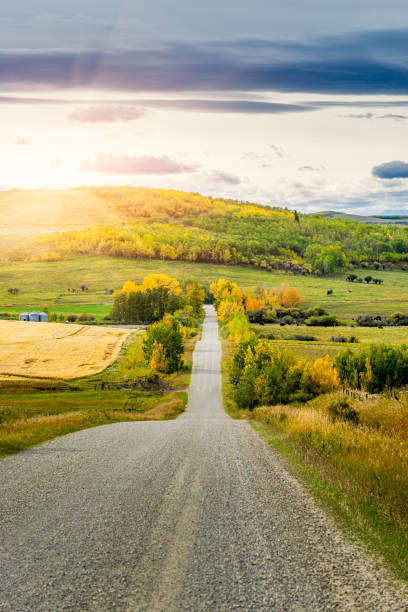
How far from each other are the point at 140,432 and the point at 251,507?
45.3 ft

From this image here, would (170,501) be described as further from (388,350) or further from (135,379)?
(135,379)

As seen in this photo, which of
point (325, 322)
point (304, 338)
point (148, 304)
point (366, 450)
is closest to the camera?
point (366, 450)

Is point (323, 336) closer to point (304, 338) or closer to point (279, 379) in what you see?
point (304, 338)

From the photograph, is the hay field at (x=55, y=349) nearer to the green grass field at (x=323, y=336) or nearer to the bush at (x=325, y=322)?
the green grass field at (x=323, y=336)

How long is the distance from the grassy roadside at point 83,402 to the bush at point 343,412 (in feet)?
40.7

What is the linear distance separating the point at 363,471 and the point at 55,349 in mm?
85036

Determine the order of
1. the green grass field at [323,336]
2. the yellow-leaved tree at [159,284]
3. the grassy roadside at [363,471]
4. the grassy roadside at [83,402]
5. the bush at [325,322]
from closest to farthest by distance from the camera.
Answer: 1. the grassy roadside at [363,471]
2. the grassy roadside at [83,402]
3. the green grass field at [323,336]
4. the bush at [325,322]
5. the yellow-leaved tree at [159,284]

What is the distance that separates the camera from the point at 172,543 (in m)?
7.59

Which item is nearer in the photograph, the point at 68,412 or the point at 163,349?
the point at 68,412

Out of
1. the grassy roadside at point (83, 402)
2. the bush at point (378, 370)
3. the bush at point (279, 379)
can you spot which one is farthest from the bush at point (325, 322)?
the bush at point (378, 370)

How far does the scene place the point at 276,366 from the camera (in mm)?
49062

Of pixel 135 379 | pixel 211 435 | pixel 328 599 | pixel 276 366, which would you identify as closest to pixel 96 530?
pixel 328 599

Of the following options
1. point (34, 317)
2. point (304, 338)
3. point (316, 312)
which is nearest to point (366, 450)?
point (304, 338)

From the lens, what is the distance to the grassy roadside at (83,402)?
21.2 meters
